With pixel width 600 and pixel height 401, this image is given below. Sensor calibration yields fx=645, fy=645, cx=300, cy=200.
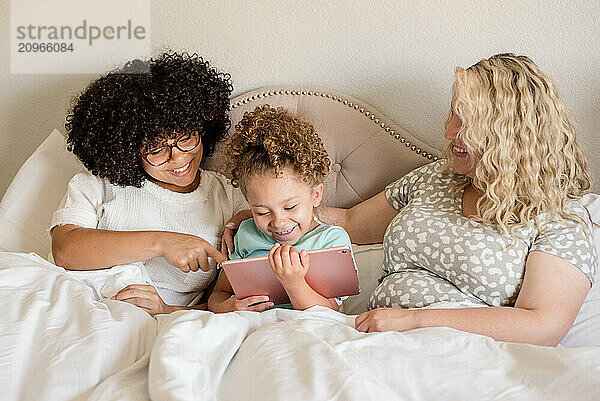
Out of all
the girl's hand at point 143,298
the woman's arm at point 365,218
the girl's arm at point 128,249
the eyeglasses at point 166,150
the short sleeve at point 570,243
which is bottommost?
the girl's hand at point 143,298

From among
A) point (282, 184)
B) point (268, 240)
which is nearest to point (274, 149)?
point (282, 184)

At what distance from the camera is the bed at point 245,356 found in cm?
110

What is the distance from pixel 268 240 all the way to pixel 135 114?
0.50 meters

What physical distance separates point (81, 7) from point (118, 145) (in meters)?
0.79

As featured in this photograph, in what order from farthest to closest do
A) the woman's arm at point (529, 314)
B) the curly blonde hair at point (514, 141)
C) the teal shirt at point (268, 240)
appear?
the teal shirt at point (268, 240) < the curly blonde hair at point (514, 141) < the woman's arm at point (529, 314)

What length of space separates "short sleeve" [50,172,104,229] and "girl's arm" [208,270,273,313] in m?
0.40

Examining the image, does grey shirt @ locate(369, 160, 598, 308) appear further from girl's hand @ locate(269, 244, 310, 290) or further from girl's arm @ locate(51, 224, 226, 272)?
girl's arm @ locate(51, 224, 226, 272)

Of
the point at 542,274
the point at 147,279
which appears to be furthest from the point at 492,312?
the point at 147,279

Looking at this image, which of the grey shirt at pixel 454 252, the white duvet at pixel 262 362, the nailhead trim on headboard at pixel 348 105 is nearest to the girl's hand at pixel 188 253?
the white duvet at pixel 262 362

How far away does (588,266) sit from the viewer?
144cm

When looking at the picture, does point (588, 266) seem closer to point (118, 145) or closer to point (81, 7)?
point (118, 145)

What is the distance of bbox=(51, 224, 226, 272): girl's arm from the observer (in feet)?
5.59

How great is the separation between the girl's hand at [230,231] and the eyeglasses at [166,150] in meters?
0.23

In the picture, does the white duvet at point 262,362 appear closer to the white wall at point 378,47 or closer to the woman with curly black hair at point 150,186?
the woman with curly black hair at point 150,186
